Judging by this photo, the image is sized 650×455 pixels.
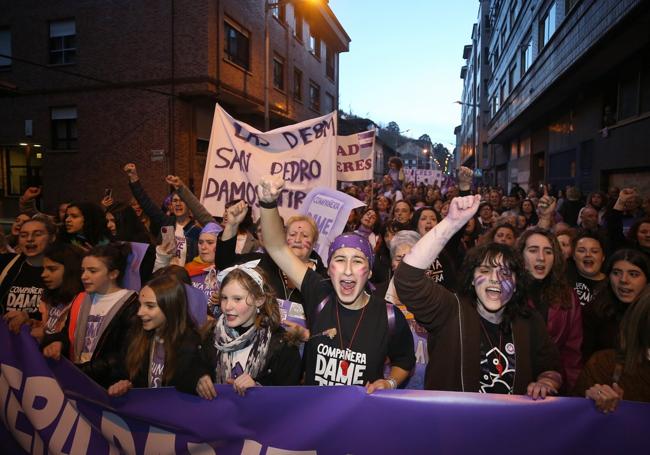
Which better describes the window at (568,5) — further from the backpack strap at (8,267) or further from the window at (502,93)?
the window at (502,93)

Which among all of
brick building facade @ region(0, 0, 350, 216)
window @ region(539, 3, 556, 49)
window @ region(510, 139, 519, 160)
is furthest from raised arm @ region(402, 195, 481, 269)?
window @ region(510, 139, 519, 160)

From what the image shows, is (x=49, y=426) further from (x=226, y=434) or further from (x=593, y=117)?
(x=593, y=117)

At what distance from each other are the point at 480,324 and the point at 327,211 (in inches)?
126

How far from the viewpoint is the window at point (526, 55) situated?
805 inches

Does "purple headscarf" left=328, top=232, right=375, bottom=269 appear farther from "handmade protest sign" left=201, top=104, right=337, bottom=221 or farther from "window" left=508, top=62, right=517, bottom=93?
"window" left=508, top=62, right=517, bottom=93

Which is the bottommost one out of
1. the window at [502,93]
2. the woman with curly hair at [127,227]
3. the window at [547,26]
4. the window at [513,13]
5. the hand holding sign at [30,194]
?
the woman with curly hair at [127,227]

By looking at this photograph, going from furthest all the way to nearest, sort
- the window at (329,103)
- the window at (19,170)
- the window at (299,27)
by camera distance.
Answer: the window at (329,103), the window at (299,27), the window at (19,170)

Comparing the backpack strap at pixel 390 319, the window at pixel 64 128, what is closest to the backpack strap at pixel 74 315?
the backpack strap at pixel 390 319

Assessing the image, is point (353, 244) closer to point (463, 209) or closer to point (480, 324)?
point (463, 209)

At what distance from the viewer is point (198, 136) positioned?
56.1ft

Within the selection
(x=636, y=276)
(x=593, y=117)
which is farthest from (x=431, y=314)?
(x=593, y=117)

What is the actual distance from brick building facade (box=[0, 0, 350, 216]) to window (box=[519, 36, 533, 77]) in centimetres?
1248

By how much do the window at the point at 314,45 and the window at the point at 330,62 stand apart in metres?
1.70

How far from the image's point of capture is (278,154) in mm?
5691
